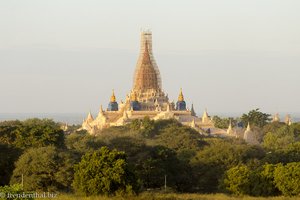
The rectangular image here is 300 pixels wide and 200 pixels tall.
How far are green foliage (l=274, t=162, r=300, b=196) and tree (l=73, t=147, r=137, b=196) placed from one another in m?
8.40

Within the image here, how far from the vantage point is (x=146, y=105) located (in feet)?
384

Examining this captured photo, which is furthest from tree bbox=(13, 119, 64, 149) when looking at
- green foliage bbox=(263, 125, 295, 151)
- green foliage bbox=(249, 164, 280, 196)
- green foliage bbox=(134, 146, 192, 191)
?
green foliage bbox=(263, 125, 295, 151)

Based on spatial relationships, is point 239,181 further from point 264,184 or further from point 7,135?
point 7,135

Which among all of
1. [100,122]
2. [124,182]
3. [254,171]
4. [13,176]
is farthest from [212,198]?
[100,122]

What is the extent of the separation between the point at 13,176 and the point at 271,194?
14.0 m

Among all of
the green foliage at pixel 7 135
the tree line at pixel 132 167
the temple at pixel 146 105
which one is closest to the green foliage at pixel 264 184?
the tree line at pixel 132 167

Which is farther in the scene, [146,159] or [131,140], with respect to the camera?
[131,140]

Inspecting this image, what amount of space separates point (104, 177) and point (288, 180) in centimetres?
1035

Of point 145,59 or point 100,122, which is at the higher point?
point 145,59

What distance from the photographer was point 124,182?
146 ft

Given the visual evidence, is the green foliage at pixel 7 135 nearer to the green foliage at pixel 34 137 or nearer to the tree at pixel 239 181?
the green foliage at pixel 34 137

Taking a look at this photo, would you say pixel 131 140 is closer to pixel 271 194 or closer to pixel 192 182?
pixel 192 182

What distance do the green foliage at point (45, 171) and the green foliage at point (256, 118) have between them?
7346 cm

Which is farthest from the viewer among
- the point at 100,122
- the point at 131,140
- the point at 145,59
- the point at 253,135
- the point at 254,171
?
the point at 145,59
